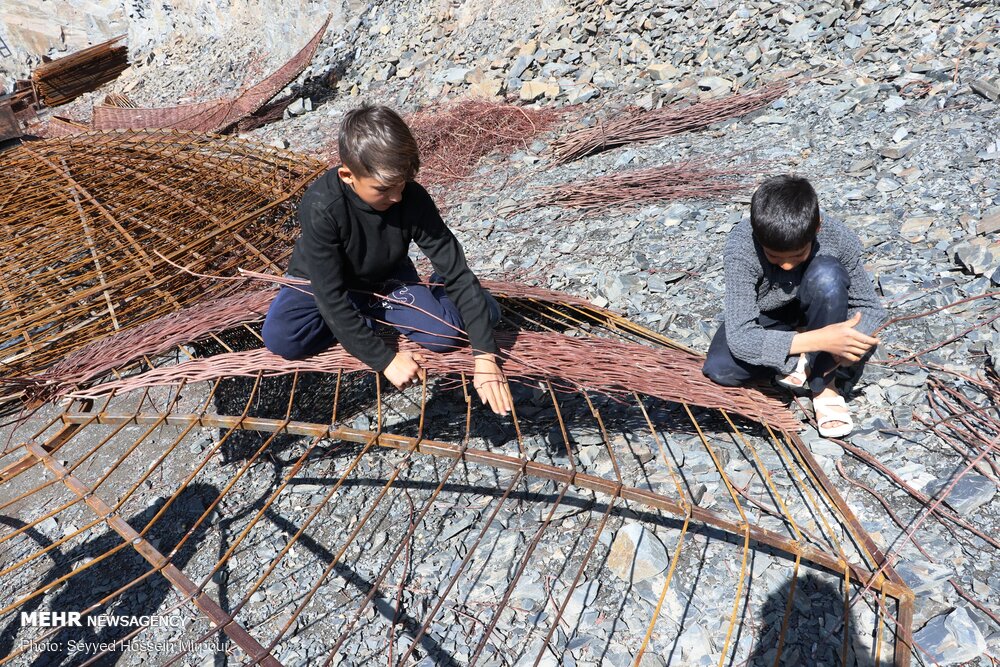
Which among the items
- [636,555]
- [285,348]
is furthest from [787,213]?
[285,348]

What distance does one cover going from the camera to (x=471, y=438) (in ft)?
7.38

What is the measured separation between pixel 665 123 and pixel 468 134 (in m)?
1.50

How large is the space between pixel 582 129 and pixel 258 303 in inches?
119

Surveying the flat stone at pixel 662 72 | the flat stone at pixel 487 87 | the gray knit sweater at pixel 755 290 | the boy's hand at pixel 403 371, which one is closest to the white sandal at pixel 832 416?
the gray knit sweater at pixel 755 290

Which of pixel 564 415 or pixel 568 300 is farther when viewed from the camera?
pixel 568 300

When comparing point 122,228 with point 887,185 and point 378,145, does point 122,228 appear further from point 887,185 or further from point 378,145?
point 887,185

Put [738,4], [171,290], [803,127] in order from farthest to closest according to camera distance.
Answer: [738,4] → [803,127] → [171,290]

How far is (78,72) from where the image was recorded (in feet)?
37.7

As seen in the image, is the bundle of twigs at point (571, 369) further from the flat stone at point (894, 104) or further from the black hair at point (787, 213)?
the flat stone at point (894, 104)

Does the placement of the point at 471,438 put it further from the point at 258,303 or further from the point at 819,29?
the point at 819,29

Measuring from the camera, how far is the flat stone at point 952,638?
134 centimetres

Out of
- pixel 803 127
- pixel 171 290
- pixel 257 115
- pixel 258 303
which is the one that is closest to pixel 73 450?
pixel 171 290

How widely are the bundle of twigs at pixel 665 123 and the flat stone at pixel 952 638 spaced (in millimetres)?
3375

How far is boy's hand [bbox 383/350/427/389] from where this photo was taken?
186 cm
